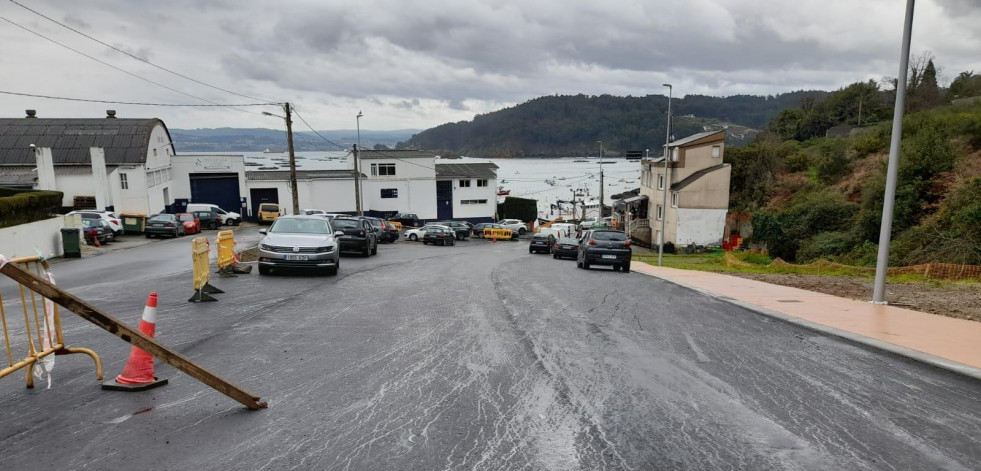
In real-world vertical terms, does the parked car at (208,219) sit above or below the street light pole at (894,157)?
below

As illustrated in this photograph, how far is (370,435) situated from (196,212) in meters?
42.2

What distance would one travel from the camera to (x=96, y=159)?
117 ft

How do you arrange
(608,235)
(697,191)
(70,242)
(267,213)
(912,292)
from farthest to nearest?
(267,213), (697,191), (608,235), (70,242), (912,292)

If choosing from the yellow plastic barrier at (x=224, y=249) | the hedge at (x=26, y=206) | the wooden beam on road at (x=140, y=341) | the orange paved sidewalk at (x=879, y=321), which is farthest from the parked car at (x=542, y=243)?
the wooden beam on road at (x=140, y=341)

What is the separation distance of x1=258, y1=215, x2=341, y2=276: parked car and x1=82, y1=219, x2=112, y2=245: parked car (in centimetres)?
1543

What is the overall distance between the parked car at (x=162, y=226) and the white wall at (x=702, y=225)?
34.3 metres

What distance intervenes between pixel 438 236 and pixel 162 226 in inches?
652

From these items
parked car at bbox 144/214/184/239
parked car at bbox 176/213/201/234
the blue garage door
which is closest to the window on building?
the blue garage door

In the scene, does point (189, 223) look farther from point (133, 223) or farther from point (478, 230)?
point (478, 230)

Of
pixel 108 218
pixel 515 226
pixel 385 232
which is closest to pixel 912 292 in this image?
pixel 385 232

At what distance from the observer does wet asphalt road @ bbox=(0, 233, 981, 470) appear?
4.35 meters

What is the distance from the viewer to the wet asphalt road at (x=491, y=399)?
4.35 metres

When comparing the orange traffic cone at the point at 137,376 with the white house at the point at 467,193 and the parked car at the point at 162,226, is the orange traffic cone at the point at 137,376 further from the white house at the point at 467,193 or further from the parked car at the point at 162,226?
the white house at the point at 467,193

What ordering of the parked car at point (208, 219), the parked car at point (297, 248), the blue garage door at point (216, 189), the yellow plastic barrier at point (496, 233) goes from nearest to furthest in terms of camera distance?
the parked car at point (297, 248)
the parked car at point (208, 219)
the blue garage door at point (216, 189)
the yellow plastic barrier at point (496, 233)
